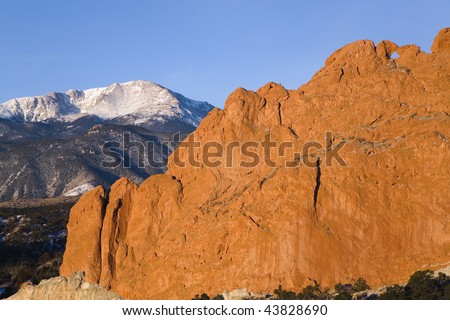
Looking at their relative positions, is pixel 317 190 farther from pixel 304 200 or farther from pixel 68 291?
pixel 68 291

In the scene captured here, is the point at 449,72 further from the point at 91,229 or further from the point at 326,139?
the point at 91,229

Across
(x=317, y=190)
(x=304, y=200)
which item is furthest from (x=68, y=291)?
(x=317, y=190)

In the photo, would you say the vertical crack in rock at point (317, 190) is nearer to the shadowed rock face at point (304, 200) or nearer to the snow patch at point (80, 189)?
the shadowed rock face at point (304, 200)

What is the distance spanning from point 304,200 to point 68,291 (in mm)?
16075

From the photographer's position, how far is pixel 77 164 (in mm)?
192250

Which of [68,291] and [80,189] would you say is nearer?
[68,291]

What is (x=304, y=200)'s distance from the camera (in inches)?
1759

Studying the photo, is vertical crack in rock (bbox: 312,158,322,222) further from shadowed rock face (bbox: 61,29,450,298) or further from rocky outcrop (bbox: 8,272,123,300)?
rocky outcrop (bbox: 8,272,123,300)

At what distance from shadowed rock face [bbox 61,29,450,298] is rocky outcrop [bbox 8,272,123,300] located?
2.42 ft

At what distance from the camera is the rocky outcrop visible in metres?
47.8

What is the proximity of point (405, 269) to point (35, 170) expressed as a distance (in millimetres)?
160061

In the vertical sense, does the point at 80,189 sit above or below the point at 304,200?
above
